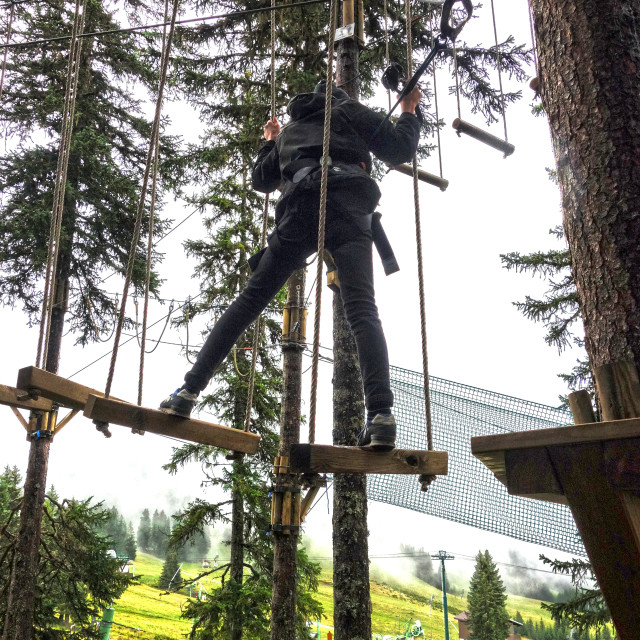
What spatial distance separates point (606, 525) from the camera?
1.15 m

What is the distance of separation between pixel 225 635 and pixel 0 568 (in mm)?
3097

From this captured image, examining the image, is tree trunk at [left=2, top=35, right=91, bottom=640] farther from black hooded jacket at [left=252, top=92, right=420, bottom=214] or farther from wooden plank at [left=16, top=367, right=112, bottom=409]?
black hooded jacket at [left=252, top=92, right=420, bottom=214]

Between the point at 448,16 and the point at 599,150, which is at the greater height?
the point at 448,16

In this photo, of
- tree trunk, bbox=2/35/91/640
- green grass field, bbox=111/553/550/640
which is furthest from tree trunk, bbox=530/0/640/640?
green grass field, bbox=111/553/550/640

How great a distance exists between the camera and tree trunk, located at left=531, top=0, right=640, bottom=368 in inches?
63.2

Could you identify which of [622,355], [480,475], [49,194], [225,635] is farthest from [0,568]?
[622,355]

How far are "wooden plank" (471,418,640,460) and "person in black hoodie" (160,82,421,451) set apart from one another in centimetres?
78

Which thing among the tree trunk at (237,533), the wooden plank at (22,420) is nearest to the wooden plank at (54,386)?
the wooden plank at (22,420)

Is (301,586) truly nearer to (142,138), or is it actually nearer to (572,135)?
(142,138)

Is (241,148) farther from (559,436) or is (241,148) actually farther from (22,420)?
(559,436)

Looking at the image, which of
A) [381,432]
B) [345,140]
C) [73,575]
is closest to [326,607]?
[73,575]

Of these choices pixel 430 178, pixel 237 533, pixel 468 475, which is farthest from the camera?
pixel 237 533

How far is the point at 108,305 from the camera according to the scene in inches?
363

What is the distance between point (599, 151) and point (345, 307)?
0.91 meters
